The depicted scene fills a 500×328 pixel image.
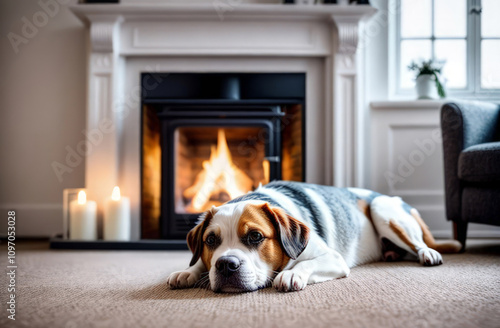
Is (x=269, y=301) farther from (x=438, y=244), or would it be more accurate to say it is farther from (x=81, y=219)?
(x=81, y=219)

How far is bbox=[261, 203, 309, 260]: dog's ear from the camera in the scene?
134cm

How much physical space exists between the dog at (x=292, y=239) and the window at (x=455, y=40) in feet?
5.35

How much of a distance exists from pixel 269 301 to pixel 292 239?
252 millimetres

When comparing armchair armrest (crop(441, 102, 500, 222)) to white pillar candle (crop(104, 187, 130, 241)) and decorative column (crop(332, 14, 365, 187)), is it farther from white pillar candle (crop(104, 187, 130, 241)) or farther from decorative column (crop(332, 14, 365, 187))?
white pillar candle (crop(104, 187, 130, 241))

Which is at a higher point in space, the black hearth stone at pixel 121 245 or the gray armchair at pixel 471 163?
the gray armchair at pixel 471 163

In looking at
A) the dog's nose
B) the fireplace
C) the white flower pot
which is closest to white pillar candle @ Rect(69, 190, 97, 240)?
the fireplace

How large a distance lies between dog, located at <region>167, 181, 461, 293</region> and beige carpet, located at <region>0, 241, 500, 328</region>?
0.05 metres

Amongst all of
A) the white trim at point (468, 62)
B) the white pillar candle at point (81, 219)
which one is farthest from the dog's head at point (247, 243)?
the white trim at point (468, 62)

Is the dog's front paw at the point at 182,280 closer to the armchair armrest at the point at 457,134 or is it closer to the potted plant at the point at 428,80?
the armchair armrest at the point at 457,134

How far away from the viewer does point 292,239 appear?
137 centimetres

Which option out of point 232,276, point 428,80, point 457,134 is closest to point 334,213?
point 232,276

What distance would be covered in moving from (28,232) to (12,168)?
1.53 feet

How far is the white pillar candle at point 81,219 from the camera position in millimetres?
2586

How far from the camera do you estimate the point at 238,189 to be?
108 inches
